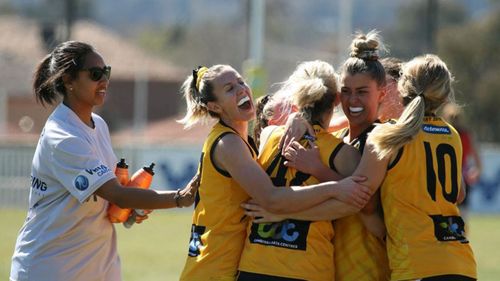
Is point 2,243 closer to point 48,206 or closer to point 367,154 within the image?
point 48,206

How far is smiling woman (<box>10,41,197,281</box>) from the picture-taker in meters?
5.48

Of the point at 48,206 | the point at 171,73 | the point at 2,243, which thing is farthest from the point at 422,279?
the point at 171,73

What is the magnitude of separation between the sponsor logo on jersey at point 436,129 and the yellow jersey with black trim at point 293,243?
41 centimetres

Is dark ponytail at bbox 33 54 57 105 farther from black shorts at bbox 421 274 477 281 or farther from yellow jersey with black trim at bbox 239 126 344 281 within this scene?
black shorts at bbox 421 274 477 281

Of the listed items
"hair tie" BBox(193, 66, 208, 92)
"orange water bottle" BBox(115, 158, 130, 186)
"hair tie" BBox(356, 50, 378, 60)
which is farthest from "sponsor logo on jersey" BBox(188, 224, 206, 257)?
"hair tie" BBox(356, 50, 378, 60)

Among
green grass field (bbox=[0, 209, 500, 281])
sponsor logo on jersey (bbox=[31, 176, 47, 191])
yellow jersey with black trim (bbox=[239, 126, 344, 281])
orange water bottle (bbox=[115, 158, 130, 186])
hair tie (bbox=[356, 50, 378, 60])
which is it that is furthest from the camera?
green grass field (bbox=[0, 209, 500, 281])

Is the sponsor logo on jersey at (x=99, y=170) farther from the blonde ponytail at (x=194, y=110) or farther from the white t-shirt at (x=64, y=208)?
the blonde ponytail at (x=194, y=110)

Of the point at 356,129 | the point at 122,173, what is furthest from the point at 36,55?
the point at 356,129

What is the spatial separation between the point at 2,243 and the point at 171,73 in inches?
1231

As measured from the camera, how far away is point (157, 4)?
66.3m

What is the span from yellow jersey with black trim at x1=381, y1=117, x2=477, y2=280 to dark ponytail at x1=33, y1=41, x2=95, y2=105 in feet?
5.69

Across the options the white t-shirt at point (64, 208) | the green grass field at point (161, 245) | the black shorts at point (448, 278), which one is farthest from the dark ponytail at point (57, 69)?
the green grass field at point (161, 245)

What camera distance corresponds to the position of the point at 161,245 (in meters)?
15.0

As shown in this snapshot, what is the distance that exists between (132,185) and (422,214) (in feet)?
5.51
